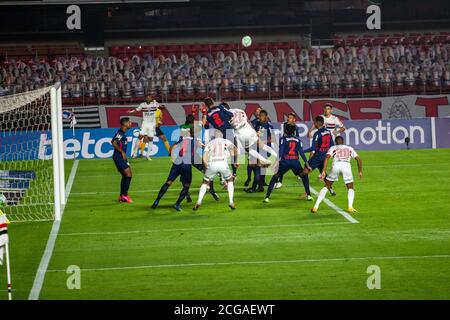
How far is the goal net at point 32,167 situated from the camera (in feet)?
74.6

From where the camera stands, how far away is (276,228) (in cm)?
2127

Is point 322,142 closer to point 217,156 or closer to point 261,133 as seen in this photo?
point 261,133

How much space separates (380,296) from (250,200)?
9996 millimetres

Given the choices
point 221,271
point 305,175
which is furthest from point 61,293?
point 305,175

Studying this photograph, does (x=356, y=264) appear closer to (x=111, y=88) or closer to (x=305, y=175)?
(x=305, y=175)

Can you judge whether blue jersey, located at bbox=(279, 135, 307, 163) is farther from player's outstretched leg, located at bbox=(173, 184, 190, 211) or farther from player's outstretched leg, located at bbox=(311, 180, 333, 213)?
player's outstretched leg, located at bbox=(173, 184, 190, 211)

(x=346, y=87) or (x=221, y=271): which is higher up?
(x=346, y=87)

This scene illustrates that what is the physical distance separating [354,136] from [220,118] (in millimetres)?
12854

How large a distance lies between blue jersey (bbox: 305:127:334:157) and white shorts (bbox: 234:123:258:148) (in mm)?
1632

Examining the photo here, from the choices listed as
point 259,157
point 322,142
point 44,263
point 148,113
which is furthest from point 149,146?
point 44,263

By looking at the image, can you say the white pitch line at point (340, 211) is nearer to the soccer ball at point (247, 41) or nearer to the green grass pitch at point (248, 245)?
the green grass pitch at point (248, 245)

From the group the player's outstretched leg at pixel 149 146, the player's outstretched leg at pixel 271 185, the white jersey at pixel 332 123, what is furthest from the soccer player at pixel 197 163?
the player's outstretched leg at pixel 149 146

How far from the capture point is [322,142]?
24.8 metres

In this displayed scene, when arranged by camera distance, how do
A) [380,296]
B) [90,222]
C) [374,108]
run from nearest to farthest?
1. [380,296]
2. [90,222]
3. [374,108]
